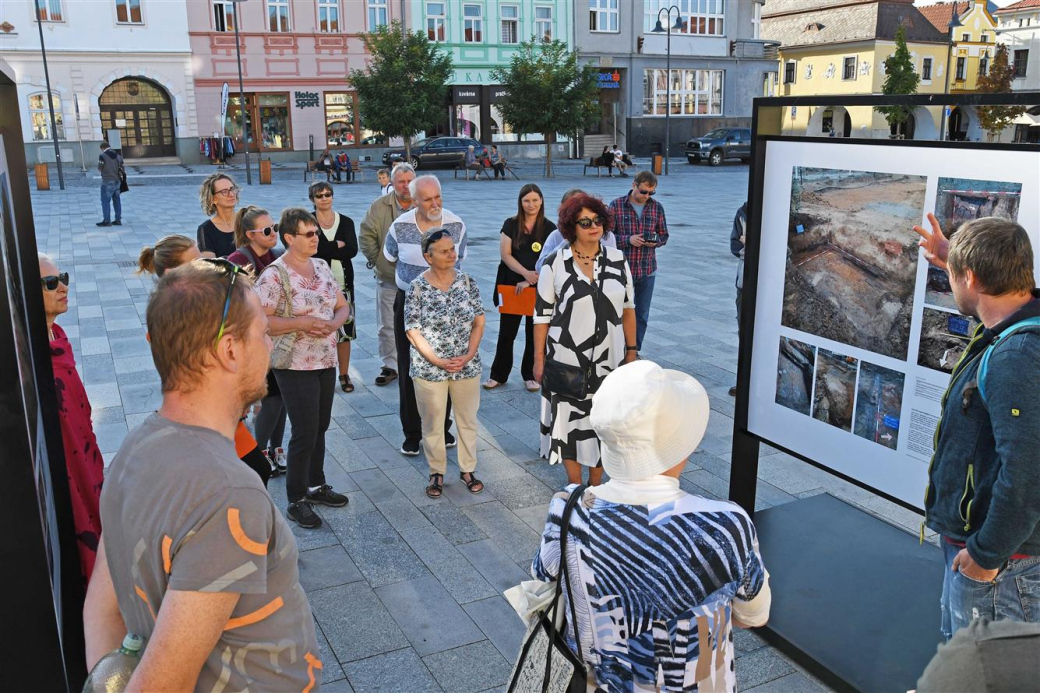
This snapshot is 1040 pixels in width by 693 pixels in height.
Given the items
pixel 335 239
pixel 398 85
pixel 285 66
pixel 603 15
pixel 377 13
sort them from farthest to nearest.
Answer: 1. pixel 603 15
2. pixel 377 13
3. pixel 285 66
4. pixel 398 85
5. pixel 335 239

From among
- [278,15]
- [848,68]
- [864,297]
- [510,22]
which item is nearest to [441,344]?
[864,297]

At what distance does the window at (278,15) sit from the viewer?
128ft

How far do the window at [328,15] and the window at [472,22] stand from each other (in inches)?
245

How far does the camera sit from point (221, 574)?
1673mm

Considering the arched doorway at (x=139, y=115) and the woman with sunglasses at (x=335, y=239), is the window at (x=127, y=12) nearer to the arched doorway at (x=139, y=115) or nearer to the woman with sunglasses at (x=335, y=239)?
the arched doorway at (x=139, y=115)

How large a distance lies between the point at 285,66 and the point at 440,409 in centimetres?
3846

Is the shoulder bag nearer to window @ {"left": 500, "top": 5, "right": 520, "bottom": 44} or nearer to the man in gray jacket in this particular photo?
the man in gray jacket

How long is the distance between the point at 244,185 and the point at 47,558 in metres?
29.9

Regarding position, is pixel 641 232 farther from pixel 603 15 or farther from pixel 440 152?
pixel 603 15

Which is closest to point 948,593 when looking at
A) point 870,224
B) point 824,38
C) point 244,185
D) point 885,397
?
point 885,397

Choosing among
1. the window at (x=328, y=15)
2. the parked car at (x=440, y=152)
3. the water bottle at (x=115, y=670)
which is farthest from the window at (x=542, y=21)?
the water bottle at (x=115, y=670)

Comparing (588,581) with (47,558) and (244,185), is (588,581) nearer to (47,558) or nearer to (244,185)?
(47,558)

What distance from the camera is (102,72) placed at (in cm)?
3709

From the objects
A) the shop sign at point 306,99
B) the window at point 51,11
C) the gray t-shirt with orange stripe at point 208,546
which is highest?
the window at point 51,11
